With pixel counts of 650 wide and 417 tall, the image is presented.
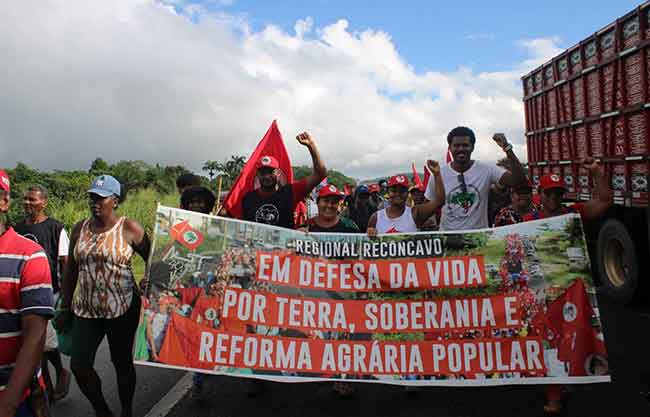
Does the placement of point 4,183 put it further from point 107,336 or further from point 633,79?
point 633,79

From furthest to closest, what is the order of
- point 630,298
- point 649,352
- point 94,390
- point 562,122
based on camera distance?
point 562,122 → point 630,298 → point 649,352 → point 94,390

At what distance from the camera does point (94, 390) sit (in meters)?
3.11

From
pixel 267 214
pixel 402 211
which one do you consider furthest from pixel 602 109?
pixel 267 214

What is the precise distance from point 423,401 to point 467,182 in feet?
6.02

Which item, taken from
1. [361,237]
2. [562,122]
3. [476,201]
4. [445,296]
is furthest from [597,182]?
[562,122]

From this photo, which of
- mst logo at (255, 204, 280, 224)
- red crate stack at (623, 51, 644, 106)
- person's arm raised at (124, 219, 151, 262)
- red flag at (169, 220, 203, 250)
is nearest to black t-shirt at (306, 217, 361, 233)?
mst logo at (255, 204, 280, 224)

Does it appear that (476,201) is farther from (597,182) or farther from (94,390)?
(94,390)

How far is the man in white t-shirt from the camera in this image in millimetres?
4082

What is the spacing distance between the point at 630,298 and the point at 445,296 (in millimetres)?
3839

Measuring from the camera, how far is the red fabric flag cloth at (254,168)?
4.91 m

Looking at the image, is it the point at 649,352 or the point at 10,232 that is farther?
the point at 649,352

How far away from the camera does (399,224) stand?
420cm

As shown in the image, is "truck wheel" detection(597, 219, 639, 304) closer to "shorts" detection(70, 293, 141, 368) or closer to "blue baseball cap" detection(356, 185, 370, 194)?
"blue baseball cap" detection(356, 185, 370, 194)

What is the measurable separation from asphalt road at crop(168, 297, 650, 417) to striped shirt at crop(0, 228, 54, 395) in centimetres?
192
